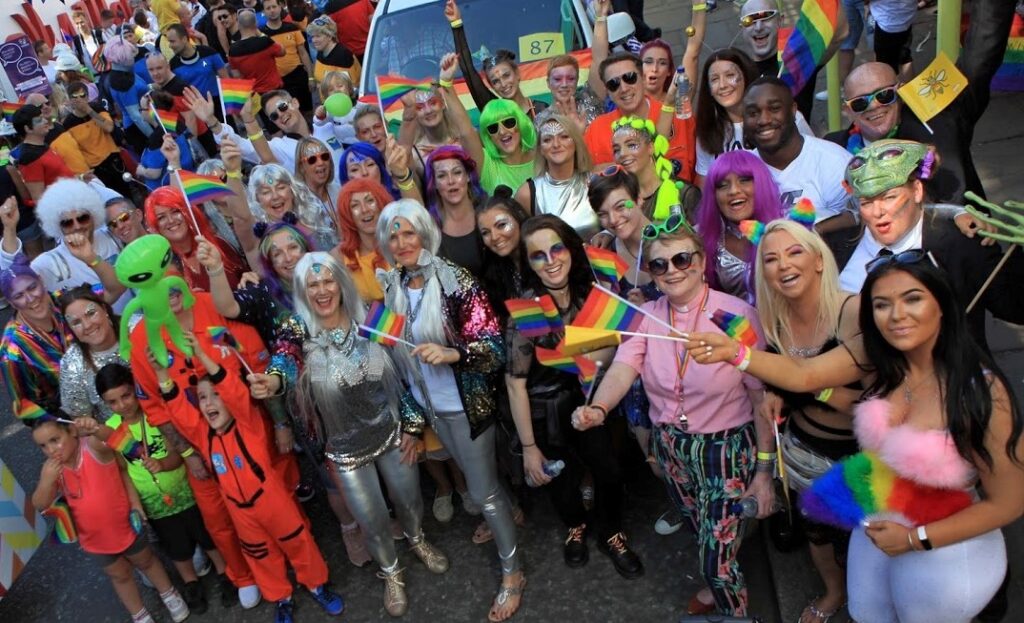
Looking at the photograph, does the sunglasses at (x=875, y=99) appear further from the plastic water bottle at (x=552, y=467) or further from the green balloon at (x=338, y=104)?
the green balloon at (x=338, y=104)

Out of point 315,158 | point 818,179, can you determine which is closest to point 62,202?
point 315,158

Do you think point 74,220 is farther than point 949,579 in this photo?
Yes

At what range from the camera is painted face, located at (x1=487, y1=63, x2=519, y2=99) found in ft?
17.3

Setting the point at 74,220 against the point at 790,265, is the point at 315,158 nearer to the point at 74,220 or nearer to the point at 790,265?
the point at 74,220

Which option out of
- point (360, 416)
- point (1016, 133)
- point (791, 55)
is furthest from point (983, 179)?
point (360, 416)

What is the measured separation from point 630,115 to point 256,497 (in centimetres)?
294

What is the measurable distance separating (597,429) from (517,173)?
66.8 inches

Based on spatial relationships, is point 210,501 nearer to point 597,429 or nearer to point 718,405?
point 597,429

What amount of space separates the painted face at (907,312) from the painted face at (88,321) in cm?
346

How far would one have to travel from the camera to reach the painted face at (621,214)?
3650mm

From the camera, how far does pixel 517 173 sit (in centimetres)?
462

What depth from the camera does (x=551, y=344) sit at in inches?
134

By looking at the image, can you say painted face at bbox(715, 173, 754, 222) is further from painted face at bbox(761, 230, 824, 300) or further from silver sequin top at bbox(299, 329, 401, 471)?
silver sequin top at bbox(299, 329, 401, 471)

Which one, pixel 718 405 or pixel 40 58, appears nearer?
pixel 718 405
